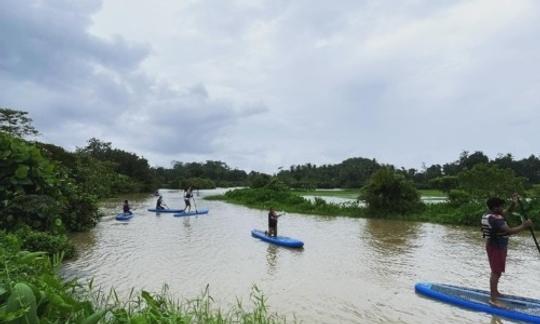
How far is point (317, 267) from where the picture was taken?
13.1m

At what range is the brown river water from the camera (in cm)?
906

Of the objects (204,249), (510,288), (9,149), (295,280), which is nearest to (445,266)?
(510,288)

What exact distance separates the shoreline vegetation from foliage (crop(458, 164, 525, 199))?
0.05 meters

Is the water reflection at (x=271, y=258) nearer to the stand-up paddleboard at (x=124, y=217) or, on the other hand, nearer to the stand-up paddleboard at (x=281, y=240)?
the stand-up paddleboard at (x=281, y=240)

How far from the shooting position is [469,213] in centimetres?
2461

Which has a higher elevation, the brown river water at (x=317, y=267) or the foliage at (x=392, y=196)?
the foliage at (x=392, y=196)

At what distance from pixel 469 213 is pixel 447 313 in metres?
17.6

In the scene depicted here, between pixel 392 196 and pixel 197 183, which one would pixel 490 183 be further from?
pixel 197 183

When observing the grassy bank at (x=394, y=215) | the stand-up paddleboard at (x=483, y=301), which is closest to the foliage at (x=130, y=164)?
the grassy bank at (x=394, y=215)

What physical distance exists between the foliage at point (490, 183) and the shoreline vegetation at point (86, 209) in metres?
0.05

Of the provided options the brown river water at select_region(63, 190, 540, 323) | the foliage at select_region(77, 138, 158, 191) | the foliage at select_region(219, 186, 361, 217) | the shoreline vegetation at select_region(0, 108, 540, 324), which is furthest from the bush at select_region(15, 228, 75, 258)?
the foliage at select_region(77, 138, 158, 191)

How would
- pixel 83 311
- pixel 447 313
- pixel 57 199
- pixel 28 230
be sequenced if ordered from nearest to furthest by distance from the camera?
1. pixel 83 311
2. pixel 447 313
3. pixel 28 230
4. pixel 57 199

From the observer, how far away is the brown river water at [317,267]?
357 inches

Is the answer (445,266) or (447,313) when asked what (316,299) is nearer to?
(447,313)
